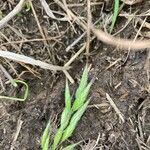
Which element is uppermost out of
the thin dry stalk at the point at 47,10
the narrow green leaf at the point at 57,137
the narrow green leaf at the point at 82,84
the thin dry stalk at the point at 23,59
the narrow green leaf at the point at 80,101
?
the thin dry stalk at the point at 47,10

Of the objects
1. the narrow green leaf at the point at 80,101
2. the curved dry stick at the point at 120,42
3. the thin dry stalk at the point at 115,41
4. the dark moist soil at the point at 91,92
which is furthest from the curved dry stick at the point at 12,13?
the narrow green leaf at the point at 80,101

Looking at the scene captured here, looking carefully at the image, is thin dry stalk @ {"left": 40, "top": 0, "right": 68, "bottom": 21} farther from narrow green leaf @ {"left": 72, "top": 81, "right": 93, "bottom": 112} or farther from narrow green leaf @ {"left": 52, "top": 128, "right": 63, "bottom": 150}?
narrow green leaf @ {"left": 52, "top": 128, "right": 63, "bottom": 150}

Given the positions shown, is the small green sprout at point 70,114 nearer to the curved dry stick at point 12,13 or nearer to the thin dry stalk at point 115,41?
the thin dry stalk at point 115,41

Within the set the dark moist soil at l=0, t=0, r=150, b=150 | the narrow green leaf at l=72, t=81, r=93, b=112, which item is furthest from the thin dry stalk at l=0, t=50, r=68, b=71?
the narrow green leaf at l=72, t=81, r=93, b=112

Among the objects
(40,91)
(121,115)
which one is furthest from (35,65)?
(121,115)

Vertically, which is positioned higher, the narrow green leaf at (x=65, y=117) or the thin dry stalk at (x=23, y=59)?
the thin dry stalk at (x=23, y=59)

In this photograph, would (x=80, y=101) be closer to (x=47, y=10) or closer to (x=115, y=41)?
(x=115, y=41)

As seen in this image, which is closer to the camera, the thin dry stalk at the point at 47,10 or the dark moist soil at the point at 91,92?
the dark moist soil at the point at 91,92

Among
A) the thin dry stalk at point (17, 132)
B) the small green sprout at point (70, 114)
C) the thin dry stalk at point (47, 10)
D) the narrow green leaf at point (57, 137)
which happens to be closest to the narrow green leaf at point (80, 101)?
the small green sprout at point (70, 114)

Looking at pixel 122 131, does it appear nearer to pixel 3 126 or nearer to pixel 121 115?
pixel 121 115
